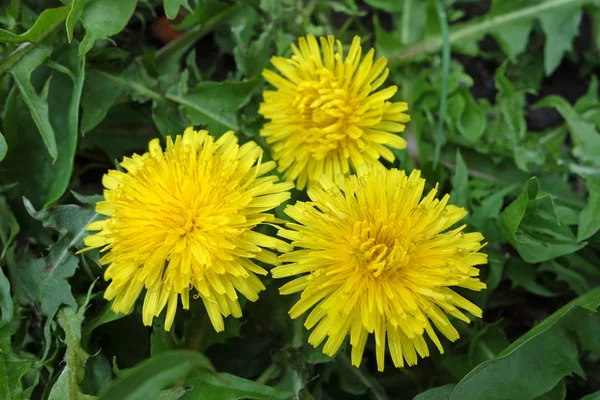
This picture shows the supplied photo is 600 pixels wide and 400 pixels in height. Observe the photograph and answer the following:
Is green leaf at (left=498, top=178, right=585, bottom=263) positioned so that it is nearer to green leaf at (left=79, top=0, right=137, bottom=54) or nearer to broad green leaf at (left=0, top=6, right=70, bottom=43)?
green leaf at (left=79, top=0, right=137, bottom=54)

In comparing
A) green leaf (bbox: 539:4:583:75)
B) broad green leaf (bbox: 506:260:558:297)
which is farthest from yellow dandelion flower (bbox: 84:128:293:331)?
green leaf (bbox: 539:4:583:75)

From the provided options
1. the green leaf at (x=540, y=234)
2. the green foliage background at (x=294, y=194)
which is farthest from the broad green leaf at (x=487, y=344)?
the green leaf at (x=540, y=234)

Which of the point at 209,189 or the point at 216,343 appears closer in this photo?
the point at 209,189

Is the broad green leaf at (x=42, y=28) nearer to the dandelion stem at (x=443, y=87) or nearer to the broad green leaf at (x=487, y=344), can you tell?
the dandelion stem at (x=443, y=87)

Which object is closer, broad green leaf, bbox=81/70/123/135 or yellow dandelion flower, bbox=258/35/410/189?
yellow dandelion flower, bbox=258/35/410/189

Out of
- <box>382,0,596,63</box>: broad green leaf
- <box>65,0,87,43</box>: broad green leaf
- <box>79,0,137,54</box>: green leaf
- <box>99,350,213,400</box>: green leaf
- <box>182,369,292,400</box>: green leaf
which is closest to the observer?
<box>99,350,213,400</box>: green leaf

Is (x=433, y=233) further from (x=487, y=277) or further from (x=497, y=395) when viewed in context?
(x=487, y=277)

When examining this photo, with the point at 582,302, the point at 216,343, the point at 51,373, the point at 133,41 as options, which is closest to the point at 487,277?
the point at 582,302
